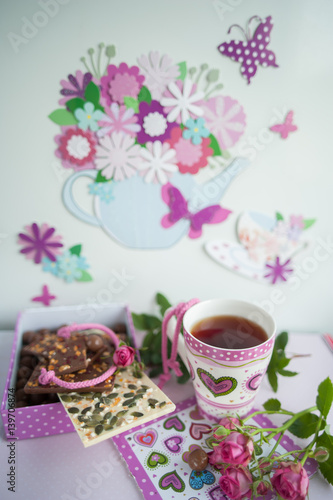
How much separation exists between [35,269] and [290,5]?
2.31ft

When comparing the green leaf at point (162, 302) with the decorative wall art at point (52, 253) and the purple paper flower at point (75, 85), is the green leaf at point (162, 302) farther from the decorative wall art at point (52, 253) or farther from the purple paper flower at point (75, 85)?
the purple paper flower at point (75, 85)

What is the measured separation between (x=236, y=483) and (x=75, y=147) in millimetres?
609

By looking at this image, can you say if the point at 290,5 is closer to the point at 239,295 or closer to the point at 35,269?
the point at 239,295

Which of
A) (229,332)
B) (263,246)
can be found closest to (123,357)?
(229,332)

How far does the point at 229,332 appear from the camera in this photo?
0.65 metres

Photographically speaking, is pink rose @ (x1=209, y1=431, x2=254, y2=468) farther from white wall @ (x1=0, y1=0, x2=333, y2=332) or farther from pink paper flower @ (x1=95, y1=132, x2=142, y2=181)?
pink paper flower @ (x1=95, y1=132, x2=142, y2=181)

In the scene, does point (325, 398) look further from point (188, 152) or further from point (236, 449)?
point (188, 152)

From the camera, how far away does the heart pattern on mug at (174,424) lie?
0.63 m

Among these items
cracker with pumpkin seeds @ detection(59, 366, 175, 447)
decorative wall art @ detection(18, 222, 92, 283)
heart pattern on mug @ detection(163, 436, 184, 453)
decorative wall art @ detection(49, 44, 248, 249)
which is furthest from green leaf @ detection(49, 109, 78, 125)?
heart pattern on mug @ detection(163, 436, 184, 453)

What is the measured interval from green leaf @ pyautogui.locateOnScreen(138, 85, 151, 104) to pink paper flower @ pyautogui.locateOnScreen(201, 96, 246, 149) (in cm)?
10

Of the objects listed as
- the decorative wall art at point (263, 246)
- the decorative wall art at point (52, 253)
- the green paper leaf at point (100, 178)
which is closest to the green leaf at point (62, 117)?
the green paper leaf at point (100, 178)

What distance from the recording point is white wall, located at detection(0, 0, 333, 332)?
0.66 meters

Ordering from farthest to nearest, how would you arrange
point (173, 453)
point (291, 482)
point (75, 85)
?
1. point (75, 85)
2. point (173, 453)
3. point (291, 482)

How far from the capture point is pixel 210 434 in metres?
0.61
